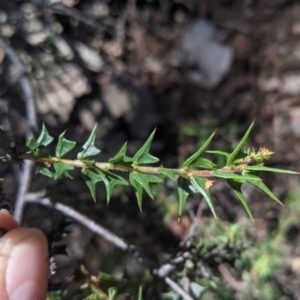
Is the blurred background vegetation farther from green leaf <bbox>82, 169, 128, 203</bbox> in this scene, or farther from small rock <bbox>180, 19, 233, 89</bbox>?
green leaf <bbox>82, 169, 128, 203</bbox>

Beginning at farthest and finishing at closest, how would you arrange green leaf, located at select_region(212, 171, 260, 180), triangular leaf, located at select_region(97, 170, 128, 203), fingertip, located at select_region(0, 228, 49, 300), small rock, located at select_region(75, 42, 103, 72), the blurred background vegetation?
small rock, located at select_region(75, 42, 103, 72)
the blurred background vegetation
fingertip, located at select_region(0, 228, 49, 300)
triangular leaf, located at select_region(97, 170, 128, 203)
green leaf, located at select_region(212, 171, 260, 180)

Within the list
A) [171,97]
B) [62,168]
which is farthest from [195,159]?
[171,97]

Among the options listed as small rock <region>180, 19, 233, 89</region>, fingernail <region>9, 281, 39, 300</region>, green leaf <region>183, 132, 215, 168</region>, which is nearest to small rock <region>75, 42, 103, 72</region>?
small rock <region>180, 19, 233, 89</region>

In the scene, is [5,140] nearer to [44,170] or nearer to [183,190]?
[44,170]

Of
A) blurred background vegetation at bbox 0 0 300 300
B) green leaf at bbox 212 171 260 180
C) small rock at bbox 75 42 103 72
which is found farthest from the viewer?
small rock at bbox 75 42 103 72

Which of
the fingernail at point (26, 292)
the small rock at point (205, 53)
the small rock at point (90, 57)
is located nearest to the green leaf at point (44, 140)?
the fingernail at point (26, 292)

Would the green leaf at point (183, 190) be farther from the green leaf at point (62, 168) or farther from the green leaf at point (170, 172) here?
the green leaf at point (62, 168)

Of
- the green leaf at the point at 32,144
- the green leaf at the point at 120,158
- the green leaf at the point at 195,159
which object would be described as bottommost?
the green leaf at the point at 32,144
